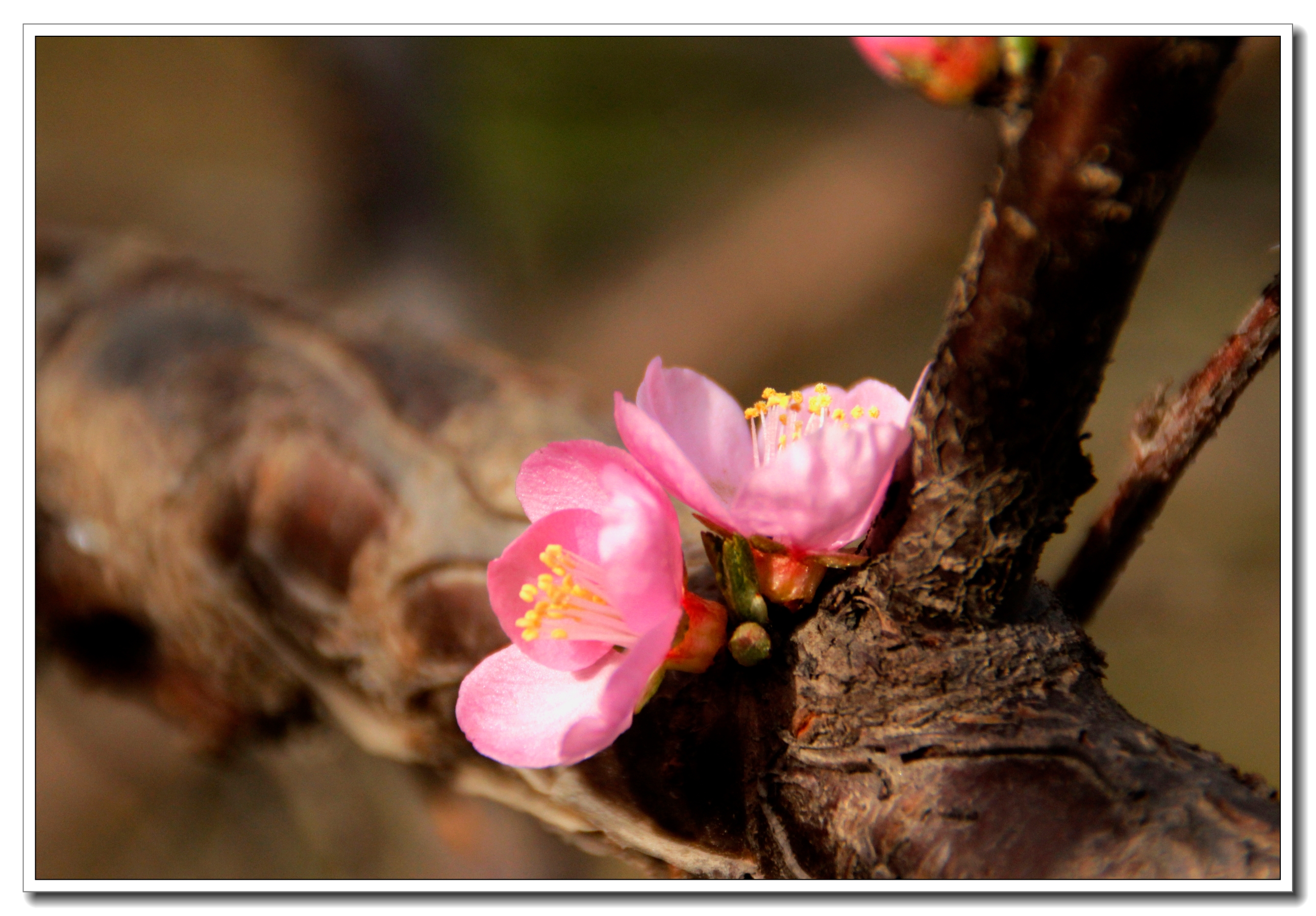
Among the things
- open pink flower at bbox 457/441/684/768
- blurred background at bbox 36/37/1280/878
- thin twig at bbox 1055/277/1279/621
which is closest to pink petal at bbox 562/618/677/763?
open pink flower at bbox 457/441/684/768

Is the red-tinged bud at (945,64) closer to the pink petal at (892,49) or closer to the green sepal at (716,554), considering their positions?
the pink petal at (892,49)

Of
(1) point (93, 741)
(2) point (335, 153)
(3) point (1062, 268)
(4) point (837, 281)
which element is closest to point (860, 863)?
(3) point (1062, 268)

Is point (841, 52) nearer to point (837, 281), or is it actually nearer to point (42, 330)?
point (837, 281)

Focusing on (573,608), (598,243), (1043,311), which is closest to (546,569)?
(573,608)

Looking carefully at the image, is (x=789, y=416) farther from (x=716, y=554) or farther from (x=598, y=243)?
(x=598, y=243)

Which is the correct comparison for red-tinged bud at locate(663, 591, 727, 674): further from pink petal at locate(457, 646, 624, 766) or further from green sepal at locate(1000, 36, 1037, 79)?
green sepal at locate(1000, 36, 1037, 79)

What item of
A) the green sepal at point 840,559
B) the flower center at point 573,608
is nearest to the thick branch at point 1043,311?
the green sepal at point 840,559
